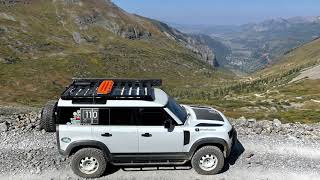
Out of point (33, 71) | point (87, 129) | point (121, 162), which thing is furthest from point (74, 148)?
point (33, 71)

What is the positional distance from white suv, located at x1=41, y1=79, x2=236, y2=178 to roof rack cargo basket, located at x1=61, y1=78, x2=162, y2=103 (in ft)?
0.12

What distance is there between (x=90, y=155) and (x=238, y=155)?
660 cm

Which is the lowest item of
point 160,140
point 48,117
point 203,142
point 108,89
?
point 48,117

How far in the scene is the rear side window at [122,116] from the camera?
1577 cm

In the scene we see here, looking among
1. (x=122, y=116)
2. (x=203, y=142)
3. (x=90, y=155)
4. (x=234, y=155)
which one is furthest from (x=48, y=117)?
(x=234, y=155)

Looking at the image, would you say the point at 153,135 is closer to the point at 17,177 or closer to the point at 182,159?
the point at 182,159

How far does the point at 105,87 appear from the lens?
16.7 metres

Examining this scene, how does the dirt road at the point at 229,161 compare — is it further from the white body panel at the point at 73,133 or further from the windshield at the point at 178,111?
the windshield at the point at 178,111

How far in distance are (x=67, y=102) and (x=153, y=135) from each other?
3485 mm

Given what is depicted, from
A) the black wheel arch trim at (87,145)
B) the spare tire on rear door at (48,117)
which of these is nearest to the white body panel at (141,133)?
the black wheel arch trim at (87,145)

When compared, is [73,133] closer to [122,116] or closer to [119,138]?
[119,138]

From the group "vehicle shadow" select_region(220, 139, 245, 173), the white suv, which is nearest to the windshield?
the white suv

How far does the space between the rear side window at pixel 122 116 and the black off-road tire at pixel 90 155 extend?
1.31 metres

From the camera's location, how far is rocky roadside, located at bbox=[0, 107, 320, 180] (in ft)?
53.8
